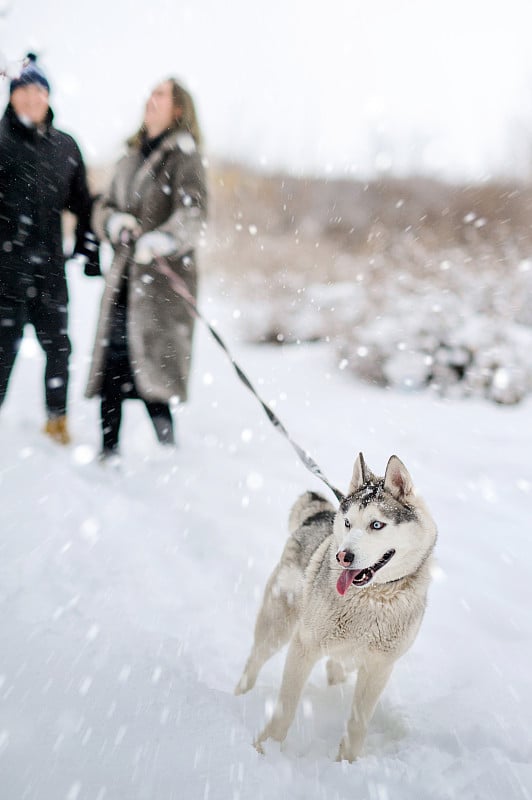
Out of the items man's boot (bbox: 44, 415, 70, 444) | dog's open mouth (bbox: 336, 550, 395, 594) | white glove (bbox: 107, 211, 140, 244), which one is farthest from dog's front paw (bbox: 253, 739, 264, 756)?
white glove (bbox: 107, 211, 140, 244)

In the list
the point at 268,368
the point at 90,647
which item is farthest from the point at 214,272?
the point at 90,647

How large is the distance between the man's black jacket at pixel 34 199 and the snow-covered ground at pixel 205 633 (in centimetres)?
110

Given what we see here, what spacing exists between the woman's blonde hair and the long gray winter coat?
66mm

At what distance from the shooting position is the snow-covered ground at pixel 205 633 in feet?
4.88

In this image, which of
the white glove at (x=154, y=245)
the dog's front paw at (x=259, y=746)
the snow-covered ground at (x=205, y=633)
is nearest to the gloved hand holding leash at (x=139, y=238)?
the white glove at (x=154, y=245)

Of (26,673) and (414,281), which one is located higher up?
(414,281)

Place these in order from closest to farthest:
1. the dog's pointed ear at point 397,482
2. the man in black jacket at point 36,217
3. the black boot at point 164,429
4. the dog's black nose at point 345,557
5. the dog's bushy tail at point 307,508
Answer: the dog's black nose at point 345,557, the dog's pointed ear at point 397,482, the dog's bushy tail at point 307,508, the man in black jacket at point 36,217, the black boot at point 164,429

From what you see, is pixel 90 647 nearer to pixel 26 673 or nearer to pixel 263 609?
pixel 26 673

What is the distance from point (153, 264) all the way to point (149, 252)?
140 millimetres

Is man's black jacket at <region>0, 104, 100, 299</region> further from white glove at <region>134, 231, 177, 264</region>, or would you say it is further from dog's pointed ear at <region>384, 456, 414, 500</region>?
dog's pointed ear at <region>384, 456, 414, 500</region>

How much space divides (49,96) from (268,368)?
170 inches

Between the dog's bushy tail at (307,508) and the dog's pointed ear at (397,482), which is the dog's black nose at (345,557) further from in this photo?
the dog's bushy tail at (307,508)

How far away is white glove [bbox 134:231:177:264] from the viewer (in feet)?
10.3

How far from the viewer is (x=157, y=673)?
1.78 meters
